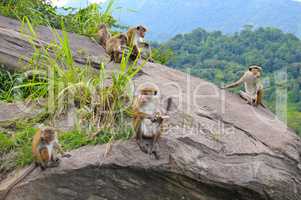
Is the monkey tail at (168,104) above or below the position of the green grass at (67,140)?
above

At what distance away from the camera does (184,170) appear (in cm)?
624

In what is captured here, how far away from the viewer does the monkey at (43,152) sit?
18.9 feet

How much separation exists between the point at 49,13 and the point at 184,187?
6.80 meters

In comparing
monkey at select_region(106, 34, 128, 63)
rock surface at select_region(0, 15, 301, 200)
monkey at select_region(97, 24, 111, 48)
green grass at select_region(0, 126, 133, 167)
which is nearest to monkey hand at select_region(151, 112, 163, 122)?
rock surface at select_region(0, 15, 301, 200)

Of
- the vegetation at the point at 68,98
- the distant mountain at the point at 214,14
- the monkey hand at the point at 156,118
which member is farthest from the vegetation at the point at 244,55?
the distant mountain at the point at 214,14

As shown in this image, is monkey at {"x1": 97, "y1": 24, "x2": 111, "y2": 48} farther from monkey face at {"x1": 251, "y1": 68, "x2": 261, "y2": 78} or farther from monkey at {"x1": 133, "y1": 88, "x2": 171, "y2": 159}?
monkey at {"x1": 133, "y1": 88, "x2": 171, "y2": 159}

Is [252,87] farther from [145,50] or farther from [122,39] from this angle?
[122,39]

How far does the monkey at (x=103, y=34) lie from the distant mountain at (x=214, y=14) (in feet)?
208

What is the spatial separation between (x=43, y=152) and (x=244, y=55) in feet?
86.7

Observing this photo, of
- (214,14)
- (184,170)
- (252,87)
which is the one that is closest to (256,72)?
(252,87)

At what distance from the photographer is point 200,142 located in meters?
6.73

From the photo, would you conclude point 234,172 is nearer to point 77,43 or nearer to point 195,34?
point 77,43

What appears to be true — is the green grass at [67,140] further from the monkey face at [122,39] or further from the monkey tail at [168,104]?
the monkey face at [122,39]

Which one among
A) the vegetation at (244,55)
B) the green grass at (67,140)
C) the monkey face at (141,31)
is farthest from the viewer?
the vegetation at (244,55)
